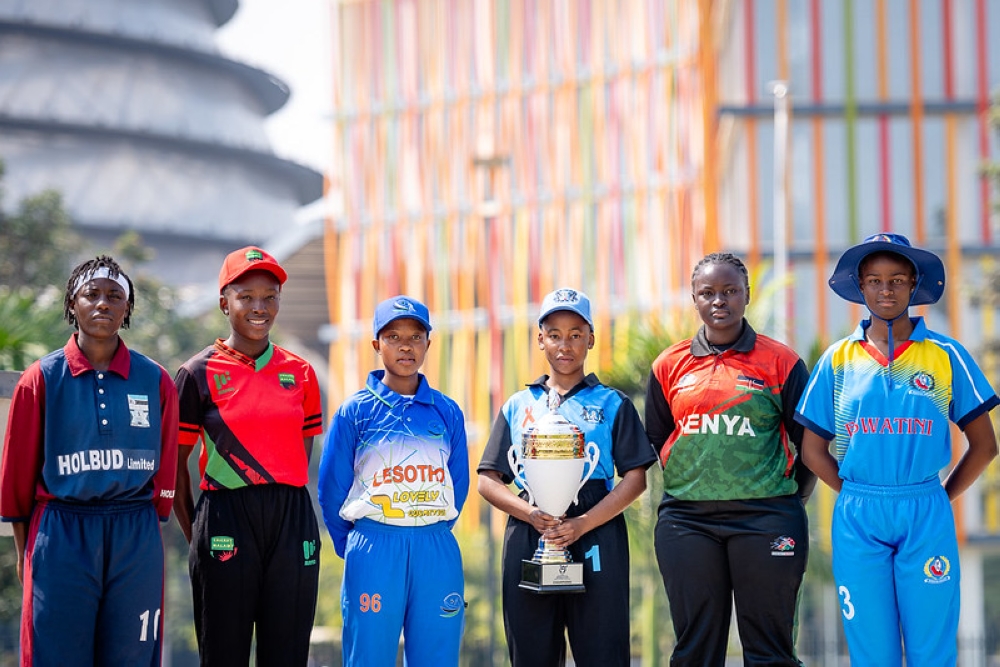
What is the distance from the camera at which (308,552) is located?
6.18 m

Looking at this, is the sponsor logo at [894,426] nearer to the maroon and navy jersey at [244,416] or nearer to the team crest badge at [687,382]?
the team crest badge at [687,382]

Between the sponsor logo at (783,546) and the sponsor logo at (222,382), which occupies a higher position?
the sponsor logo at (222,382)

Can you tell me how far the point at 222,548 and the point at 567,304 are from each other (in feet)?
5.95

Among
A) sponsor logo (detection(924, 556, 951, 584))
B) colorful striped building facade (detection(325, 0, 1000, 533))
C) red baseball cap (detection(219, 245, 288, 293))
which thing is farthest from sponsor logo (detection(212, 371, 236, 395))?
colorful striped building facade (detection(325, 0, 1000, 533))

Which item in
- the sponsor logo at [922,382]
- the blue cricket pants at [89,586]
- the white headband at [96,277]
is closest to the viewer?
the blue cricket pants at [89,586]

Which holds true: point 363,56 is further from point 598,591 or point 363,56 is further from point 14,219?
point 598,591

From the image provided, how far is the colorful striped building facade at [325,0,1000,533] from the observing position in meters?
32.5

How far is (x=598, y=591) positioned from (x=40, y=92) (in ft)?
141

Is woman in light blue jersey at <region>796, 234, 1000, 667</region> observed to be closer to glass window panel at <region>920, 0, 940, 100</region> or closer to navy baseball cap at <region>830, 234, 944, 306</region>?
navy baseball cap at <region>830, 234, 944, 306</region>

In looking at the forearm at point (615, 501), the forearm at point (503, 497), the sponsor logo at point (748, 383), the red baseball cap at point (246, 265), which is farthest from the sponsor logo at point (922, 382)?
the red baseball cap at point (246, 265)

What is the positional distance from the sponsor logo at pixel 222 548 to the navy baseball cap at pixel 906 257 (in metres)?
2.85

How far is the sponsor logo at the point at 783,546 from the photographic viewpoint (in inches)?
243

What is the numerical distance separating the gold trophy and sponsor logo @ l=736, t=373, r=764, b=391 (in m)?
0.73

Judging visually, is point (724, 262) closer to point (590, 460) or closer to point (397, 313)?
point (590, 460)
